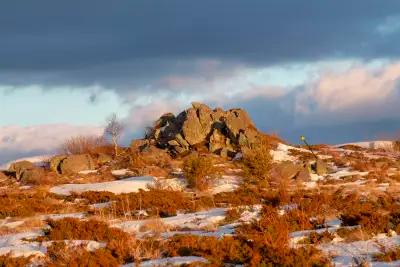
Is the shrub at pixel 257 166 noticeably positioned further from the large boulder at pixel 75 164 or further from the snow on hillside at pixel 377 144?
the snow on hillside at pixel 377 144

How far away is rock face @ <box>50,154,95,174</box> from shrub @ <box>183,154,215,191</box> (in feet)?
33.1

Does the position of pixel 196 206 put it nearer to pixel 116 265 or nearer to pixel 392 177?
pixel 116 265

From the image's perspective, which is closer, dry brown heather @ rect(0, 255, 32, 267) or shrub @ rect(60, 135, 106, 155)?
dry brown heather @ rect(0, 255, 32, 267)

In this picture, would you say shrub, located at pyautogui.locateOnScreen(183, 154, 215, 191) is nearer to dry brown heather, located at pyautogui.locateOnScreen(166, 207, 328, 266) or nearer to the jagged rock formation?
the jagged rock formation

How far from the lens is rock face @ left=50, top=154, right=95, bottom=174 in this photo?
1364 inches

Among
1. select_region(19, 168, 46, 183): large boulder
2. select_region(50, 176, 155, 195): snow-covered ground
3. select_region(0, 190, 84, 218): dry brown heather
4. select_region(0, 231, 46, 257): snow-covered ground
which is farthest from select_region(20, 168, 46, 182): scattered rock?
select_region(0, 231, 46, 257): snow-covered ground

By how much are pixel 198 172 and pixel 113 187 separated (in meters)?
4.00

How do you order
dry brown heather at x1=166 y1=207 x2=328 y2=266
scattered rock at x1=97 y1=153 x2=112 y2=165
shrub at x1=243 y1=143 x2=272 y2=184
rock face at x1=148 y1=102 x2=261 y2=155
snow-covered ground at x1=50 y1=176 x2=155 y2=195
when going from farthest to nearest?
scattered rock at x1=97 y1=153 x2=112 y2=165 → rock face at x1=148 y1=102 x2=261 y2=155 → shrub at x1=243 y1=143 x2=272 y2=184 → snow-covered ground at x1=50 y1=176 x2=155 y2=195 → dry brown heather at x1=166 y1=207 x2=328 y2=266

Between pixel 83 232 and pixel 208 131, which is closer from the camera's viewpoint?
pixel 83 232

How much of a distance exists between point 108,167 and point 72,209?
50.1ft

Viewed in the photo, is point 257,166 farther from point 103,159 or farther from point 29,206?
point 103,159

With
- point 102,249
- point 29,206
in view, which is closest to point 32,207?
point 29,206

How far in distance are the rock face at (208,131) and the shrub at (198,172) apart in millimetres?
8290

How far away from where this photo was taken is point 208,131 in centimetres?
3869
